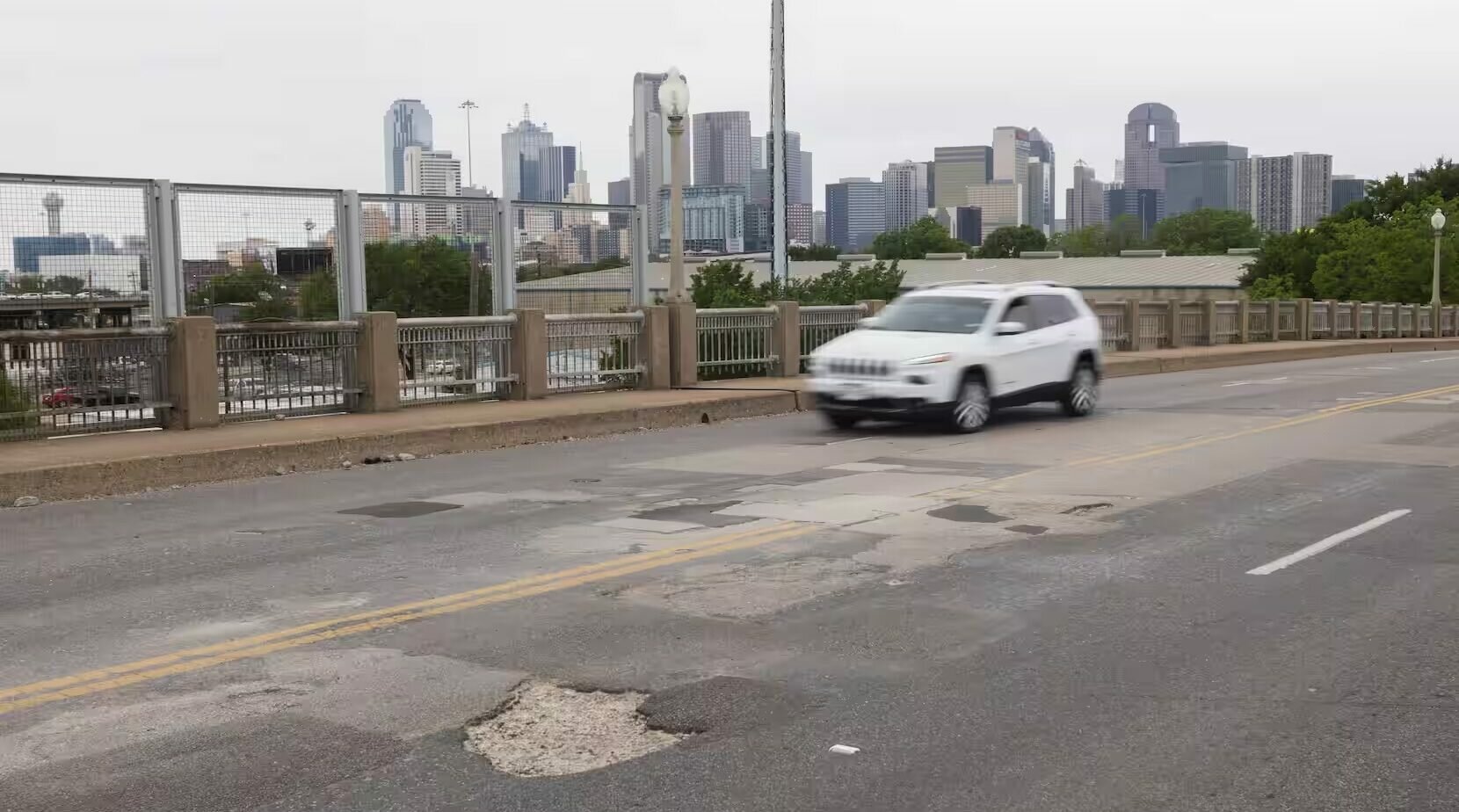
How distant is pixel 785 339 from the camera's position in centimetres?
2319

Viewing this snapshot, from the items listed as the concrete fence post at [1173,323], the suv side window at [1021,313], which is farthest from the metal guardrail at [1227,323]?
the suv side window at [1021,313]

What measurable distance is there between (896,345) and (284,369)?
6.89m

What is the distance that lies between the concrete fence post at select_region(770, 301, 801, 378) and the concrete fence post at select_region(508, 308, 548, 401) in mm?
5297

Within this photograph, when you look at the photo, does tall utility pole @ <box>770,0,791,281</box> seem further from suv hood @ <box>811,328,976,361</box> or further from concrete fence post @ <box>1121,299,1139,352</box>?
suv hood @ <box>811,328,976,361</box>

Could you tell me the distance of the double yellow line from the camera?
19.5 ft

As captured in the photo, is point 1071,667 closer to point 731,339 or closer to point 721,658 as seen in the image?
point 721,658

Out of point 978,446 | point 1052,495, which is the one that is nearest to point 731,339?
point 978,446

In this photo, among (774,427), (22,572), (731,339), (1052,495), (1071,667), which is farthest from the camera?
(731,339)

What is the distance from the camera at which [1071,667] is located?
6246 millimetres

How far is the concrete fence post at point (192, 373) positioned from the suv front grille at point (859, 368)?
6.74 metres

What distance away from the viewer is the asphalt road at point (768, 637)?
4891 millimetres

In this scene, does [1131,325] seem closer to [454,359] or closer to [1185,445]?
[1185,445]

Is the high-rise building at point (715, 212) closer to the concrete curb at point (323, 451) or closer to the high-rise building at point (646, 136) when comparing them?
the high-rise building at point (646, 136)

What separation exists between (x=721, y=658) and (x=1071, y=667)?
150cm
